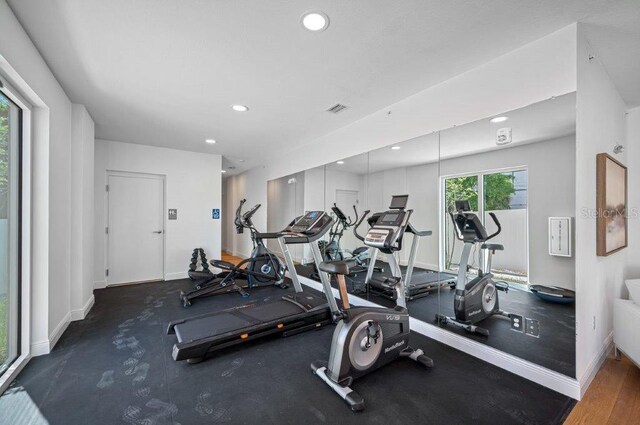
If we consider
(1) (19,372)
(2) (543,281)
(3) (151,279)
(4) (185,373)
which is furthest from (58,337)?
(2) (543,281)

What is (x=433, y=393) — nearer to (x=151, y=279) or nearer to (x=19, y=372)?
(x=19, y=372)

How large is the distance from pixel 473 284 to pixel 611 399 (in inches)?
45.5

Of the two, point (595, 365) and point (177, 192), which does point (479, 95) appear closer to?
point (595, 365)

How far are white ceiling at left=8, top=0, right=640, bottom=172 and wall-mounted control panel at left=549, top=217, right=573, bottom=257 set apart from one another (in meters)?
1.42

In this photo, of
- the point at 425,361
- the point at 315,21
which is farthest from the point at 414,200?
the point at 315,21

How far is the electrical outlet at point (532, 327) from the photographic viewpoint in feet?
7.38

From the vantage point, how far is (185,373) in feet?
7.19

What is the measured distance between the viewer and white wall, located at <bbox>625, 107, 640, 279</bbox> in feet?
9.35

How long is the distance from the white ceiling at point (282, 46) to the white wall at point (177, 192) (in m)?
1.72

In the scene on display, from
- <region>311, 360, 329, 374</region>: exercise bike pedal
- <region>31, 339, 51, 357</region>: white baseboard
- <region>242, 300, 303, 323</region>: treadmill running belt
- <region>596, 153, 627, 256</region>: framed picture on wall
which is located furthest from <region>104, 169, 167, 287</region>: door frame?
<region>596, 153, 627, 256</region>: framed picture on wall

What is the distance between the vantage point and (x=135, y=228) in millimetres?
5082

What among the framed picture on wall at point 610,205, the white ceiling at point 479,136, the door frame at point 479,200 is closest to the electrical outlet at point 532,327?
the door frame at point 479,200

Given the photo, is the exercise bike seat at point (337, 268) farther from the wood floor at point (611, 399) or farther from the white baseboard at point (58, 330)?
the white baseboard at point (58, 330)

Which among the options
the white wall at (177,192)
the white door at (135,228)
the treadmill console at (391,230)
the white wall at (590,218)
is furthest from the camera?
the white door at (135,228)
